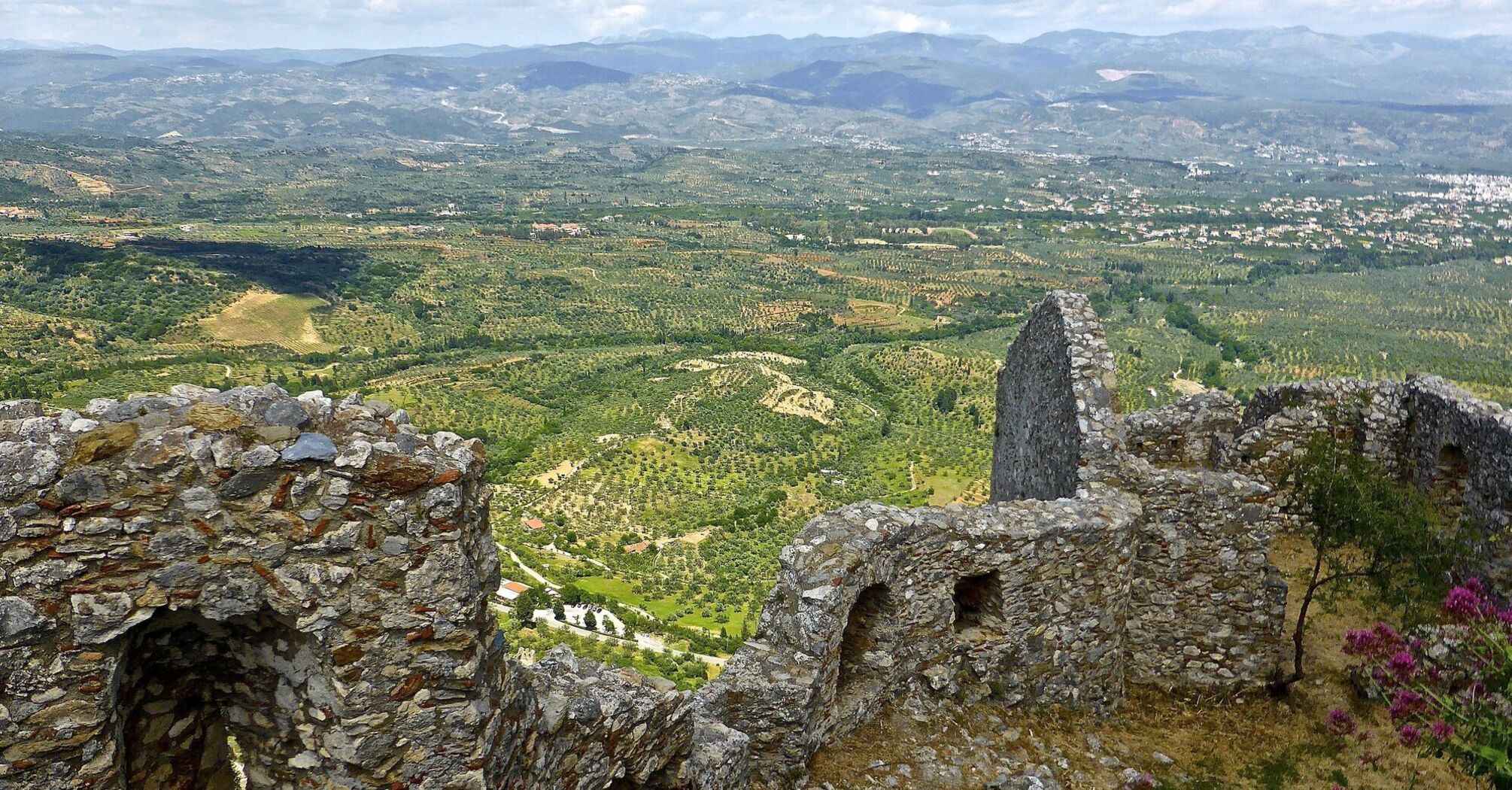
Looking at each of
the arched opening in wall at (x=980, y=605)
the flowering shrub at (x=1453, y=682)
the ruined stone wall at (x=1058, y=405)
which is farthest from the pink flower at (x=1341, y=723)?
the arched opening in wall at (x=980, y=605)

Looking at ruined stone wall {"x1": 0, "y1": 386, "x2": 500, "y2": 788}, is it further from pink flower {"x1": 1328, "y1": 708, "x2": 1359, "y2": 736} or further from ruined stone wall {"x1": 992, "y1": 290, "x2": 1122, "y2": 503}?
pink flower {"x1": 1328, "y1": 708, "x2": 1359, "y2": 736}

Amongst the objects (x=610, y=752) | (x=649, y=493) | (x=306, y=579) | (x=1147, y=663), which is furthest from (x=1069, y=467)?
(x=649, y=493)

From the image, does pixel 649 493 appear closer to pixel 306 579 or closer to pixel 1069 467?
pixel 1069 467

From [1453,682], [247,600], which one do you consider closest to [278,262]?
[247,600]

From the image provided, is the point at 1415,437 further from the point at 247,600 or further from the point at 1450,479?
the point at 247,600

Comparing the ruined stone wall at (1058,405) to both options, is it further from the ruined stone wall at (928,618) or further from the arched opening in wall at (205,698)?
the arched opening in wall at (205,698)

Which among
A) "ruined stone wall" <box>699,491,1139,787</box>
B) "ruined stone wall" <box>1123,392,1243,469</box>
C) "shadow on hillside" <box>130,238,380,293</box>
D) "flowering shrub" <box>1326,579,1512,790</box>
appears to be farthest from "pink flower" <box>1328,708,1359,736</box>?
"shadow on hillside" <box>130,238,380,293</box>

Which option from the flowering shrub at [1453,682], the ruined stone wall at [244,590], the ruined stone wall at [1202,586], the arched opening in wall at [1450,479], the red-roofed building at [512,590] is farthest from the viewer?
the red-roofed building at [512,590]
